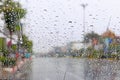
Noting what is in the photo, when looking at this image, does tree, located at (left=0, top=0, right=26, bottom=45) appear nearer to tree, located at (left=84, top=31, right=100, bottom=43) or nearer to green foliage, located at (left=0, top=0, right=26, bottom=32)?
green foliage, located at (left=0, top=0, right=26, bottom=32)

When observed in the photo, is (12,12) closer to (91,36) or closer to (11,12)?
(11,12)

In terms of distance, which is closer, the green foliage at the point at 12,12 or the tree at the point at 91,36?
the green foliage at the point at 12,12

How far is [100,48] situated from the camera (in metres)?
28.2

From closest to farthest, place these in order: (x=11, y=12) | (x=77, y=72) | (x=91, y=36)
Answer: (x=77, y=72) < (x=11, y=12) < (x=91, y=36)

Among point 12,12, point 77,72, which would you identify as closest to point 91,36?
point 12,12

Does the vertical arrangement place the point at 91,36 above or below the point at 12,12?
below

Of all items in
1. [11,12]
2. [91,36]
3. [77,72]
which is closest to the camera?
[77,72]

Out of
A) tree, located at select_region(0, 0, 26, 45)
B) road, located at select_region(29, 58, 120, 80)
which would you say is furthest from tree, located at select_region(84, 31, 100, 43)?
tree, located at select_region(0, 0, 26, 45)

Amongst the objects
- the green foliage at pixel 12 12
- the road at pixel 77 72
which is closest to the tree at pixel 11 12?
the green foliage at pixel 12 12

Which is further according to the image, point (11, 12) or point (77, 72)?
point (11, 12)

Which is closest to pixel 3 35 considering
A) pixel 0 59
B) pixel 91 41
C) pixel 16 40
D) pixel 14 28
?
pixel 14 28

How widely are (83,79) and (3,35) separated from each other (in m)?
17.3

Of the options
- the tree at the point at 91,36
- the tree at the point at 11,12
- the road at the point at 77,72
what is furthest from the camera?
the tree at the point at 91,36

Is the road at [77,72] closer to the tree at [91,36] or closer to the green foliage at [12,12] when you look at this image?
the tree at [91,36]
